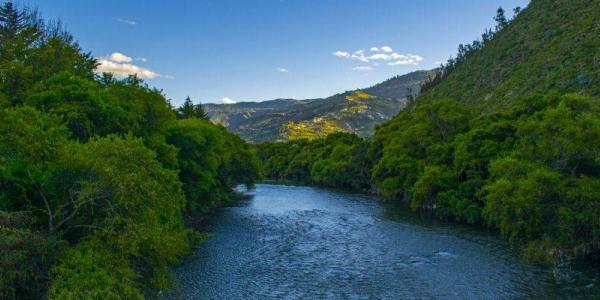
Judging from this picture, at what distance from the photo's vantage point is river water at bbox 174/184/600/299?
3691 centimetres

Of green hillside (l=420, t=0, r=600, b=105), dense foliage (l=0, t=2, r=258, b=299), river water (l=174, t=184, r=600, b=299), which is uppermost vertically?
green hillside (l=420, t=0, r=600, b=105)

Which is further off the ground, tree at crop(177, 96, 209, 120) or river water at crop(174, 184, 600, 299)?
tree at crop(177, 96, 209, 120)

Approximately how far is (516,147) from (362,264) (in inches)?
1098

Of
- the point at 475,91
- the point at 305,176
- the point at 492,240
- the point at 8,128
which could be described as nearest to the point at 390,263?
the point at 492,240

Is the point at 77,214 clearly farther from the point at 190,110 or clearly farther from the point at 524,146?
the point at 190,110

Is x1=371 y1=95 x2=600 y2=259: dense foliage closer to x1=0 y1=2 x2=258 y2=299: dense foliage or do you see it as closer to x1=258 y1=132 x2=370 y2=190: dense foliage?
x1=0 y1=2 x2=258 y2=299: dense foliage

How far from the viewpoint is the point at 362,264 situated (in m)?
45.8

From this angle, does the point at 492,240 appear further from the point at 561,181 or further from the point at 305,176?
the point at 305,176

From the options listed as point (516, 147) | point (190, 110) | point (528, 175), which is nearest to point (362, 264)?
point (528, 175)

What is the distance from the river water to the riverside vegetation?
4.71 meters

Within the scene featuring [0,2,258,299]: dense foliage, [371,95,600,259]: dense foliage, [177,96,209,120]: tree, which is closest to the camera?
[0,2,258,299]: dense foliage

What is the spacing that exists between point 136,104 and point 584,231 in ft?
164

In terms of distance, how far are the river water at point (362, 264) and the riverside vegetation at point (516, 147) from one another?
4711 mm

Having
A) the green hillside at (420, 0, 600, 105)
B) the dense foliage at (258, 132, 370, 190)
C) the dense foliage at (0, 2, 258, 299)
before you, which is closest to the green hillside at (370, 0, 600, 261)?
the green hillside at (420, 0, 600, 105)
